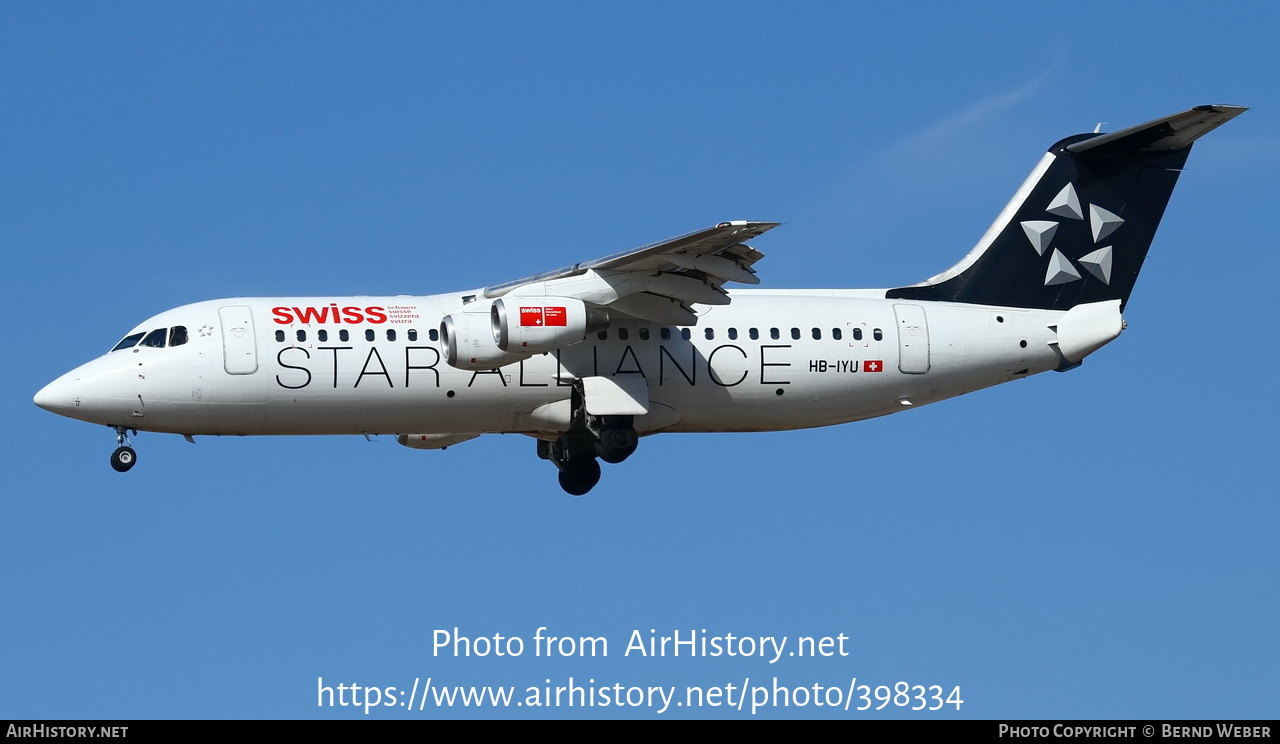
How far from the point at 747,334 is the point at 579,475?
118 inches

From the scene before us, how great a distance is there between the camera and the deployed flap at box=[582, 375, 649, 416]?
26.7 m

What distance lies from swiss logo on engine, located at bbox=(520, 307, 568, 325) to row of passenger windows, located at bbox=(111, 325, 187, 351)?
→ 14.4 ft

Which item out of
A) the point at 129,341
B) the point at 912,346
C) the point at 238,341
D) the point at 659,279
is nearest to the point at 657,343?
the point at 659,279

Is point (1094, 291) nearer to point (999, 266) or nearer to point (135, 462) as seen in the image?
point (999, 266)

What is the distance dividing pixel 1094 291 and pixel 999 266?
138cm

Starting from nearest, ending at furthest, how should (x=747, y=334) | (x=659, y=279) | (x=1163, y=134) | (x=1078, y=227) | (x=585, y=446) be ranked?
1. (x=659, y=279)
2. (x=747, y=334)
3. (x=585, y=446)
4. (x=1163, y=134)
5. (x=1078, y=227)

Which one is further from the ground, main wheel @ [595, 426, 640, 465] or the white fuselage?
the white fuselage

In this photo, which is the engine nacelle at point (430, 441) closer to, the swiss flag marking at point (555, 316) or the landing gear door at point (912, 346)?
the swiss flag marking at point (555, 316)

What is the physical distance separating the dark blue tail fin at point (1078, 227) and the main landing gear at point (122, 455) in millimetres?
10427

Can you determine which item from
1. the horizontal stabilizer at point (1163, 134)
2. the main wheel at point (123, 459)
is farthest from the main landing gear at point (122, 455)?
the horizontal stabilizer at point (1163, 134)

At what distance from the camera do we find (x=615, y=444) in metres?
26.7

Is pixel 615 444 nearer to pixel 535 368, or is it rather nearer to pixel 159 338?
pixel 535 368

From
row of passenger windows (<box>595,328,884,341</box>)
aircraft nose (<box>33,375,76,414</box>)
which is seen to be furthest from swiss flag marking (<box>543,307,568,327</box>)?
aircraft nose (<box>33,375,76,414</box>)

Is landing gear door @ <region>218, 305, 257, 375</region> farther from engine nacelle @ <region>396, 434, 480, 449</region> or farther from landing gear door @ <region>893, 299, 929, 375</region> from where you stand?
landing gear door @ <region>893, 299, 929, 375</region>
